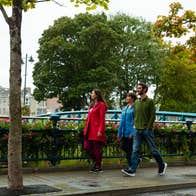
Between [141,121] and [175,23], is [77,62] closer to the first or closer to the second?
[175,23]

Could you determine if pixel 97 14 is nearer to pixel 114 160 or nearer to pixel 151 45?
pixel 151 45

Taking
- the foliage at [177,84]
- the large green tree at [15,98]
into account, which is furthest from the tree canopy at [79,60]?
the large green tree at [15,98]

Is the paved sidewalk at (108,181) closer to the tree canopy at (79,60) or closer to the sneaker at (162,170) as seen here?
the sneaker at (162,170)

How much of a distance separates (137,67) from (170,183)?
165 feet

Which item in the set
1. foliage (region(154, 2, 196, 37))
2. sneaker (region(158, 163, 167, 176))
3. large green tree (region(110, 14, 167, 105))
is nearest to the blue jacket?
sneaker (region(158, 163, 167, 176))

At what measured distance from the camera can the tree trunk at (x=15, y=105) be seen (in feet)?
24.0

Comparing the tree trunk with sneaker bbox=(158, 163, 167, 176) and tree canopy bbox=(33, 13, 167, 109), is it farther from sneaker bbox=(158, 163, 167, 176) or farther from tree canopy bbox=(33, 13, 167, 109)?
tree canopy bbox=(33, 13, 167, 109)

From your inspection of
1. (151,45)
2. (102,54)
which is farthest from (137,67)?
(102,54)

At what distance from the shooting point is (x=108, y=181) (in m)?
8.59

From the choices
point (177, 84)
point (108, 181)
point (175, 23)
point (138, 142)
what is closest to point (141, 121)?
point (138, 142)

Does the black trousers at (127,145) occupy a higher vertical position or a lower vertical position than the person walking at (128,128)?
lower

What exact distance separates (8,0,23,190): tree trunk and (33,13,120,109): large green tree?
1650 inches

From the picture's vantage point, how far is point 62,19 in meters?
54.9

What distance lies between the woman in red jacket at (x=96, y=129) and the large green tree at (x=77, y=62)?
1557 inches
